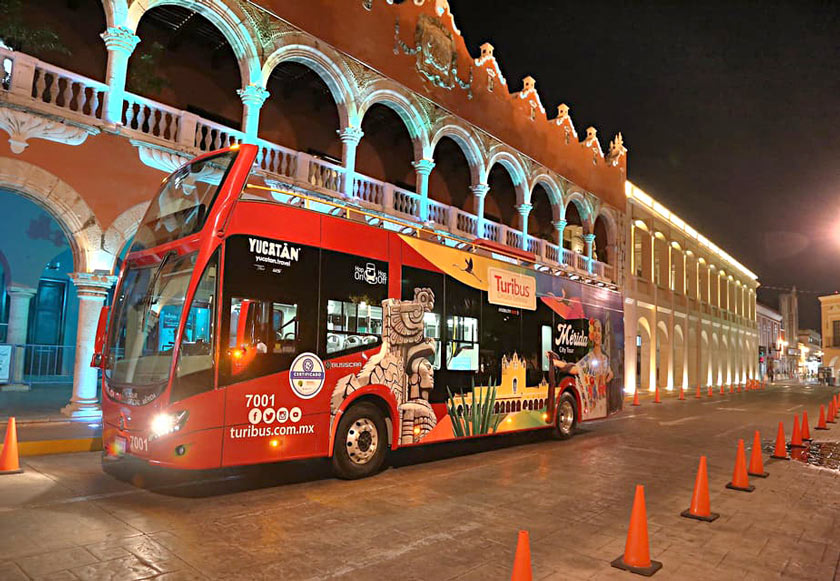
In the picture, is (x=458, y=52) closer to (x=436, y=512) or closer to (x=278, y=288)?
(x=278, y=288)

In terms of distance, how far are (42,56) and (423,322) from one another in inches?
439

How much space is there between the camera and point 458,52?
2198cm

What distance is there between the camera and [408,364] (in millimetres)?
9234

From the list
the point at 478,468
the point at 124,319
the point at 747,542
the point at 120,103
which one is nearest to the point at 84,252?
the point at 120,103

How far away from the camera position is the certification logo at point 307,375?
766 cm

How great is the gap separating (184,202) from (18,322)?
13.7 meters

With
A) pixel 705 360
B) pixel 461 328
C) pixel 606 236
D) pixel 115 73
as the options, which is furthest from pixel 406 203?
pixel 705 360

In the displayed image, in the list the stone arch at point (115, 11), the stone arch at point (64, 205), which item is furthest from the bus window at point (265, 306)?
the stone arch at point (115, 11)

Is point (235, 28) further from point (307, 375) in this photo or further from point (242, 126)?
point (307, 375)

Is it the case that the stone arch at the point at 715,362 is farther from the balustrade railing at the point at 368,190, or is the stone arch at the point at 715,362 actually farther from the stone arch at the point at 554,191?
the balustrade railing at the point at 368,190

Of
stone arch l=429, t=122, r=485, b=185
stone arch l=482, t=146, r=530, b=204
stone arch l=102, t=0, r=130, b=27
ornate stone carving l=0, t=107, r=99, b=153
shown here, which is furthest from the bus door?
stone arch l=482, t=146, r=530, b=204

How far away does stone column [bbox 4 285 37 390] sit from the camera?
1756 centimetres

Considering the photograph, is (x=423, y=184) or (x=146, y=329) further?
(x=423, y=184)

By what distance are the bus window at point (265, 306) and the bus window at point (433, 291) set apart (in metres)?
1.75
